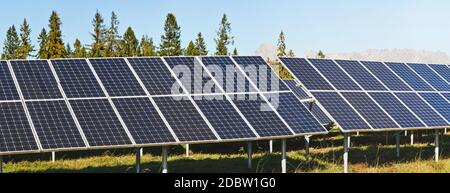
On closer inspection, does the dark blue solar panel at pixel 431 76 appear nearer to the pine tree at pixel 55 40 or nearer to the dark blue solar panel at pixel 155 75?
the dark blue solar panel at pixel 155 75

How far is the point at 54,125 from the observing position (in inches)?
614

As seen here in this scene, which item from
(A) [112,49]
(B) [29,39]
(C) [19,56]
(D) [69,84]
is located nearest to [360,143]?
(D) [69,84]

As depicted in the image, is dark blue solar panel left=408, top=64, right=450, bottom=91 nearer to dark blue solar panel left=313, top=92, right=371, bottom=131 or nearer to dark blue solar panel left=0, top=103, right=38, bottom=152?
dark blue solar panel left=313, top=92, right=371, bottom=131

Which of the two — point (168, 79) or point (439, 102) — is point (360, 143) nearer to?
point (439, 102)

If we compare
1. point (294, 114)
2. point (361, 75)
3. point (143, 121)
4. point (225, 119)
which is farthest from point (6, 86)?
point (361, 75)

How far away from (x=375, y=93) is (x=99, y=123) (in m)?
13.1

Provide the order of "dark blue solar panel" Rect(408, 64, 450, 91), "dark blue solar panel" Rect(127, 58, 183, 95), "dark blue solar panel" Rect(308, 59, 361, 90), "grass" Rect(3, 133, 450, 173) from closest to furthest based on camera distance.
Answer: "dark blue solar panel" Rect(127, 58, 183, 95), "grass" Rect(3, 133, 450, 173), "dark blue solar panel" Rect(308, 59, 361, 90), "dark blue solar panel" Rect(408, 64, 450, 91)

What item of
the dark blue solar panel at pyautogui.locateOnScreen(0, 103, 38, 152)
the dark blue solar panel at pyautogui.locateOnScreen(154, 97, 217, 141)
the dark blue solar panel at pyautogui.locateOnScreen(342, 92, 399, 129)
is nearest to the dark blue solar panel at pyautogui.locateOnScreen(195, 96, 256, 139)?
the dark blue solar panel at pyautogui.locateOnScreen(154, 97, 217, 141)

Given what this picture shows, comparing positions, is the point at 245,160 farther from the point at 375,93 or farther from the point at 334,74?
the point at 375,93

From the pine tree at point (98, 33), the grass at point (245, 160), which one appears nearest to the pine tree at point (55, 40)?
the pine tree at point (98, 33)

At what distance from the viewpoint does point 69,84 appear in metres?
18.1

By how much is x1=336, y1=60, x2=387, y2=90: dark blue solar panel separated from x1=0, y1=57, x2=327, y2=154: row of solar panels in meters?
5.94

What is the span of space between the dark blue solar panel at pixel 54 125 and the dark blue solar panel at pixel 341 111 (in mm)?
9833

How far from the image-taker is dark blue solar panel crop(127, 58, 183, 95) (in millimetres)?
18641
